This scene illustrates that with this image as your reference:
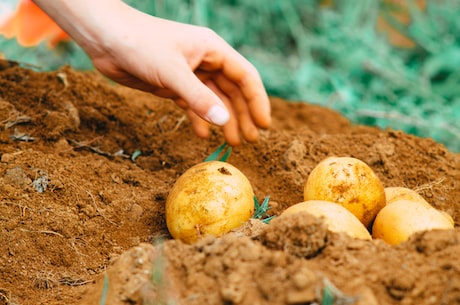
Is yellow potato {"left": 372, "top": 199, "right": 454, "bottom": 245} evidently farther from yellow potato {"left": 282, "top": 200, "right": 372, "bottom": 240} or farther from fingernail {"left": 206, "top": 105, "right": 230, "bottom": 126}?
fingernail {"left": 206, "top": 105, "right": 230, "bottom": 126}

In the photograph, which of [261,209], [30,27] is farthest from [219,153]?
[30,27]

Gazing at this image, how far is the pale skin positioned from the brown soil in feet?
1.10

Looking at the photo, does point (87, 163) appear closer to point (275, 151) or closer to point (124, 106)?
point (124, 106)

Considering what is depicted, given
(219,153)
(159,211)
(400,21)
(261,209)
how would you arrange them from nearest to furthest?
(261,209)
(159,211)
(219,153)
(400,21)

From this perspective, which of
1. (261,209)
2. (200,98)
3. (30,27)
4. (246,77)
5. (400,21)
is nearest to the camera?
(200,98)

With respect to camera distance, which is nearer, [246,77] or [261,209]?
[261,209]

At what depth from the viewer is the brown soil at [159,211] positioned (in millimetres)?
1694

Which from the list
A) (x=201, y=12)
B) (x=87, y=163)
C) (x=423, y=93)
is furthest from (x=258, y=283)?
(x=201, y=12)

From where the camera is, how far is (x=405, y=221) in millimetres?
2115

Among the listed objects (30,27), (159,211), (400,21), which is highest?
(400,21)

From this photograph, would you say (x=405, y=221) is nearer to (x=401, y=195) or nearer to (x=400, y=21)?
(x=401, y=195)

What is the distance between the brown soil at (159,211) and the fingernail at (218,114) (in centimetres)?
48

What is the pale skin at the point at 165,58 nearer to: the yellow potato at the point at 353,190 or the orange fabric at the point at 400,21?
the yellow potato at the point at 353,190

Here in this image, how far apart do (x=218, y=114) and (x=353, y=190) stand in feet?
2.01
